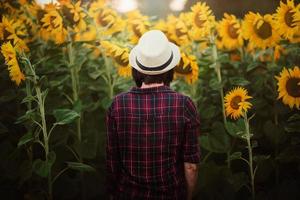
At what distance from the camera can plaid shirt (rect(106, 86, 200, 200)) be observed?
6.91 feet

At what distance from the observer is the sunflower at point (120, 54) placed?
3008 mm

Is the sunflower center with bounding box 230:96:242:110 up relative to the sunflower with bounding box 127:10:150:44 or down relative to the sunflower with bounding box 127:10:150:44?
down

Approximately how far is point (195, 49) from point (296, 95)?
1.39m

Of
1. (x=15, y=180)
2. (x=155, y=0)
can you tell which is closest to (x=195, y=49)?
(x=15, y=180)

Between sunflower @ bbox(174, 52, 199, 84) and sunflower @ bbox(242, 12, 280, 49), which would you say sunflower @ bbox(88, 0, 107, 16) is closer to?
sunflower @ bbox(174, 52, 199, 84)

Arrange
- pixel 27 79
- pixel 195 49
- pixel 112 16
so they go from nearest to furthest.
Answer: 1. pixel 27 79
2. pixel 112 16
3. pixel 195 49

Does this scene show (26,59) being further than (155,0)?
No

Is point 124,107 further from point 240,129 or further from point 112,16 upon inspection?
point 112,16

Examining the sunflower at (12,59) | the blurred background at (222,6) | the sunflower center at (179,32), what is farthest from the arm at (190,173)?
the blurred background at (222,6)

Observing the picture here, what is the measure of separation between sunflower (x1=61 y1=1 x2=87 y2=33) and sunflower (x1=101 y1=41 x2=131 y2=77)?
27 cm

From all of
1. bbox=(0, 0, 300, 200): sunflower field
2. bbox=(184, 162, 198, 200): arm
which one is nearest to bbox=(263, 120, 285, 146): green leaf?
bbox=(0, 0, 300, 200): sunflower field

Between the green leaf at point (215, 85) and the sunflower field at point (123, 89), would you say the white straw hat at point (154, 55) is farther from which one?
the green leaf at point (215, 85)

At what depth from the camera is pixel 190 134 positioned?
2.15 metres

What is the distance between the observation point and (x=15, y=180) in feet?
10.3
